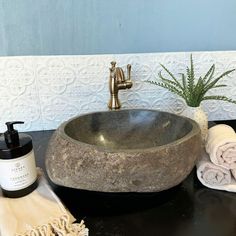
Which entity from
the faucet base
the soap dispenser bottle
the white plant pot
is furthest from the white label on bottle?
the white plant pot

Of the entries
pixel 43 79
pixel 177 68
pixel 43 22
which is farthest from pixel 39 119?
pixel 177 68

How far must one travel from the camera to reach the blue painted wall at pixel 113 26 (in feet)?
2.70

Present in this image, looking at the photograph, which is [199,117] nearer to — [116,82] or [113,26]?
[116,82]

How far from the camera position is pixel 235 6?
92 centimetres

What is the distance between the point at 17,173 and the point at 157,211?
0.99 ft

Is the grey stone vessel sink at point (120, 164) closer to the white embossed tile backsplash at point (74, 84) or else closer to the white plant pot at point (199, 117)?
the white plant pot at point (199, 117)

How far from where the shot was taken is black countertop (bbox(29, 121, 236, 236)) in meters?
0.54

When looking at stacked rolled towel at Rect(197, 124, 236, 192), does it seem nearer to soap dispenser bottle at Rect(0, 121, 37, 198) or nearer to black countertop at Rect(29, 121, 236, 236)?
black countertop at Rect(29, 121, 236, 236)

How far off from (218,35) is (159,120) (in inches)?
15.6

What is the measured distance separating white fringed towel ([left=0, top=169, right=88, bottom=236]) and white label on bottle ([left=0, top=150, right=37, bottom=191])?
0.03m

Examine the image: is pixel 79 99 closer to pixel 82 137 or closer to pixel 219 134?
pixel 82 137

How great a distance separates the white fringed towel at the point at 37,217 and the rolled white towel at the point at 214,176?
31cm

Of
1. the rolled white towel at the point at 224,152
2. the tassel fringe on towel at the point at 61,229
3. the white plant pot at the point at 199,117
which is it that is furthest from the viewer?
the white plant pot at the point at 199,117

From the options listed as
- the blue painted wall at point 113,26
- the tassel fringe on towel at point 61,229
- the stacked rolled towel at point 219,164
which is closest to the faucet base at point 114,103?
the blue painted wall at point 113,26
